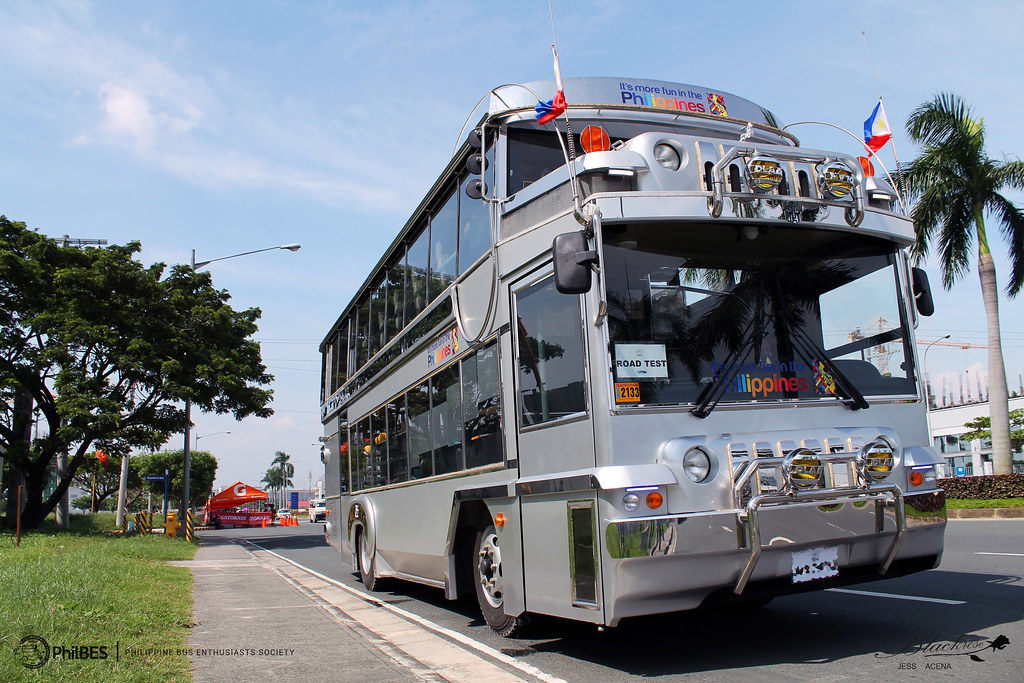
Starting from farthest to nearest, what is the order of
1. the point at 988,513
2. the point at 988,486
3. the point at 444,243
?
the point at 988,486 < the point at 988,513 < the point at 444,243

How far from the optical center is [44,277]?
26.1 m

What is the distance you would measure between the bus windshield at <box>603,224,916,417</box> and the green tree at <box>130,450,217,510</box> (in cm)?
6895

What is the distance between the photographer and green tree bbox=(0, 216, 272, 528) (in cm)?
2577

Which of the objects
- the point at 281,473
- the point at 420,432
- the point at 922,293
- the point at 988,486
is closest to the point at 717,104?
the point at 922,293

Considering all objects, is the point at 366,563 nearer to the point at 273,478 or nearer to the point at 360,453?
the point at 360,453

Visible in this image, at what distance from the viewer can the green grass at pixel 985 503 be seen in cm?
1873

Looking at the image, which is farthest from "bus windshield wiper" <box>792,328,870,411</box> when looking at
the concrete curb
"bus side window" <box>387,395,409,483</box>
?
the concrete curb

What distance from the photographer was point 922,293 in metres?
6.23

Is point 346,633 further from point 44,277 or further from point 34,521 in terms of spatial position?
point 34,521

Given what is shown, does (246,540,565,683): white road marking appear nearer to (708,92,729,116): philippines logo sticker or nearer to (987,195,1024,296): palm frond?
(708,92,729,116): philippines logo sticker

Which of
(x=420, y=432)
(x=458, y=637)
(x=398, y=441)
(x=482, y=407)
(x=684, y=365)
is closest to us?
(x=684, y=365)

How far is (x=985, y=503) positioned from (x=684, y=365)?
1793 cm

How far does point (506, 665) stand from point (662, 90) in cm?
470


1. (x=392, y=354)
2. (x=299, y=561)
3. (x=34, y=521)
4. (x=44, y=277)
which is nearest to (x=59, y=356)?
(x=44, y=277)
